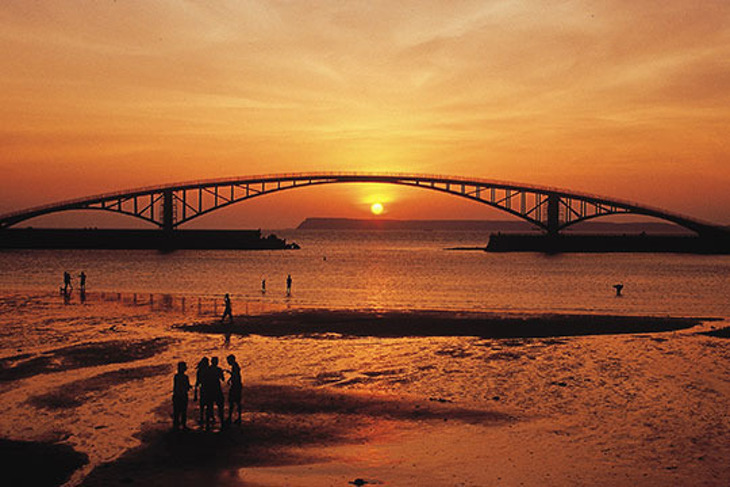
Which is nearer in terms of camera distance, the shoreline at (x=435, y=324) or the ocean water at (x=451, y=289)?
the shoreline at (x=435, y=324)

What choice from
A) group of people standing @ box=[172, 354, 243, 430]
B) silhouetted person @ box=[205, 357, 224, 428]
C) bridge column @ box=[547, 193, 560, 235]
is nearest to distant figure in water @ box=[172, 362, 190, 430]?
group of people standing @ box=[172, 354, 243, 430]

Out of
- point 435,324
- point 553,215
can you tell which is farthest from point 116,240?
point 435,324

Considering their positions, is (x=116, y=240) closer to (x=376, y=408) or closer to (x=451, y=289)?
(x=451, y=289)

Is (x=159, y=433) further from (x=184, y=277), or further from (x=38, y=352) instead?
(x=184, y=277)

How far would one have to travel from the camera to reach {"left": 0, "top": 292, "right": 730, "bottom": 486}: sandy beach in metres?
11.2

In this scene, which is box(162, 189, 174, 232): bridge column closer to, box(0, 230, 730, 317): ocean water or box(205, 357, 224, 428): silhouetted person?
box(0, 230, 730, 317): ocean water

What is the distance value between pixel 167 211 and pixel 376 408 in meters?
135

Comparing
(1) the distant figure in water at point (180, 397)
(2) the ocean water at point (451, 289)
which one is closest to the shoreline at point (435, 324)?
(2) the ocean water at point (451, 289)

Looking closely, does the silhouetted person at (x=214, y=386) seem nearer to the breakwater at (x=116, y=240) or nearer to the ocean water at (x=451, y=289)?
the ocean water at (x=451, y=289)

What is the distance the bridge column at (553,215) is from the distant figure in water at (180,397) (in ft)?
444

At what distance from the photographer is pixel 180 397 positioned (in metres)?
12.9

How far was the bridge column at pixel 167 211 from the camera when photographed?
142m

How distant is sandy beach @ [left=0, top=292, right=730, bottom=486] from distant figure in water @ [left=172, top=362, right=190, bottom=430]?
27 cm

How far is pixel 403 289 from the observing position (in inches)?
2203
